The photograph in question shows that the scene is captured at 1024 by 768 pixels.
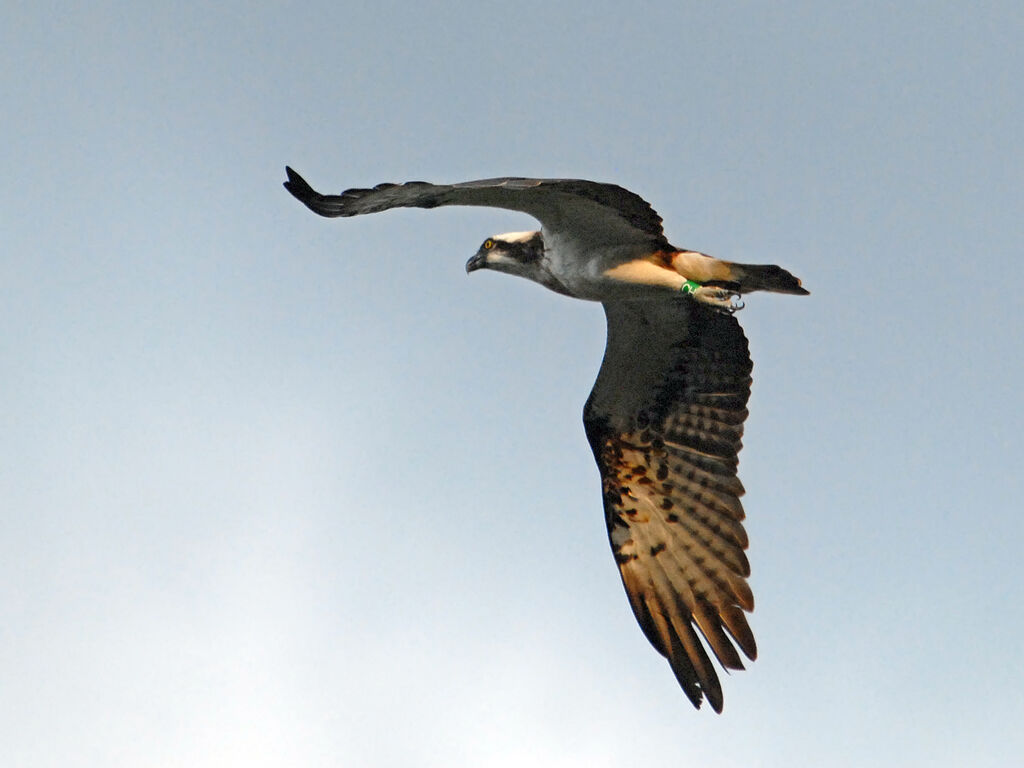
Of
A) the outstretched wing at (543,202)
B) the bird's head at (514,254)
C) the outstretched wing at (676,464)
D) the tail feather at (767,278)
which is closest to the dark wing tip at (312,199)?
the outstretched wing at (543,202)

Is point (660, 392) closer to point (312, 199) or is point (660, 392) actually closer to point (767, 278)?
point (767, 278)

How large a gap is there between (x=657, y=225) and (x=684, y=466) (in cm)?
244

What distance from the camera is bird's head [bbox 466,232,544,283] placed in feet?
33.6

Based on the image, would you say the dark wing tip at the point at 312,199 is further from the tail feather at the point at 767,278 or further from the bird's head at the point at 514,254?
the tail feather at the point at 767,278

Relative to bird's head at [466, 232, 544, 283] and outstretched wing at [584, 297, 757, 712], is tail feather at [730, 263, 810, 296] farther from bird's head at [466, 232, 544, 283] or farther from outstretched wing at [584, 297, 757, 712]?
bird's head at [466, 232, 544, 283]

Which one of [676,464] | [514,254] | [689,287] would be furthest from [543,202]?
[676,464]

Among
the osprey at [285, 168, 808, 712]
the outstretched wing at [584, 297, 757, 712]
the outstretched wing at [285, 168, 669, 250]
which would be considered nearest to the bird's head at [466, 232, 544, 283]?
the osprey at [285, 168, 808, 712]

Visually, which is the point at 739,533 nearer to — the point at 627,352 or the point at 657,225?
the point at 627,352

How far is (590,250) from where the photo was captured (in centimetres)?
977

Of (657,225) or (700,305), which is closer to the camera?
(657,225)

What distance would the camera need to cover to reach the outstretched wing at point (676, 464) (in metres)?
10.4

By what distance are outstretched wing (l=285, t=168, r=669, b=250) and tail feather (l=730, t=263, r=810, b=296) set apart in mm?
624

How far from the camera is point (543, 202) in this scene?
935 centimetres

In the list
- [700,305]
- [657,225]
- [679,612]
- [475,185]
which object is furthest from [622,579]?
[475,185]
